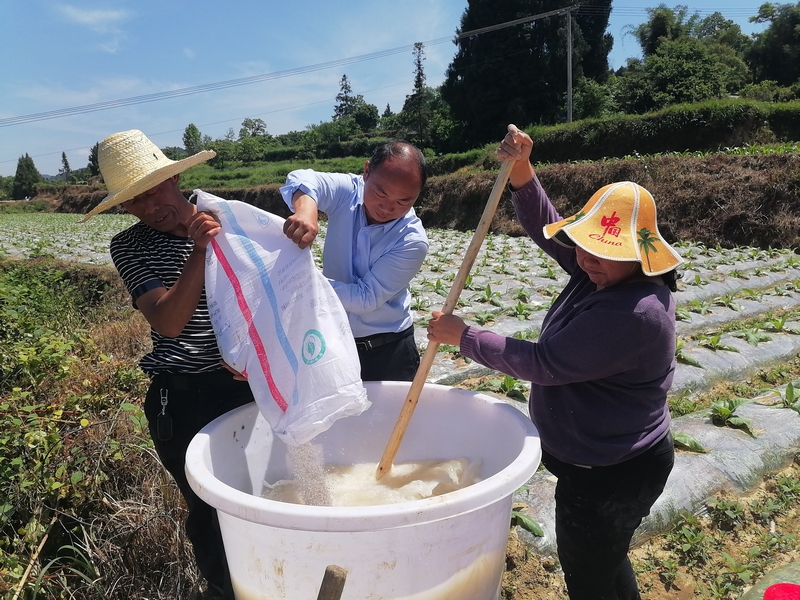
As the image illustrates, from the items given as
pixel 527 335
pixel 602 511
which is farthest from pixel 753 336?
pixel 602 511

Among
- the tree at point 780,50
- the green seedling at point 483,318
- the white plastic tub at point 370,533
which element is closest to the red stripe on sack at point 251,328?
the white plastic tub at point 370,533

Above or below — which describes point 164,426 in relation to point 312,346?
below

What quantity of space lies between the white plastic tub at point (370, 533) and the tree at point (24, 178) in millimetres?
77273

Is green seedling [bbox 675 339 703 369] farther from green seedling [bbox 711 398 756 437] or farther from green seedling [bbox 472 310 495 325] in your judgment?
green seedling [bbox 472 310 495 325]

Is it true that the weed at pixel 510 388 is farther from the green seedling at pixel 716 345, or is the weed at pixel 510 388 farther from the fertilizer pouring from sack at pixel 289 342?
the fertilizer pouring from sack at pixel 289 342

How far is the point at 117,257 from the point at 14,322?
327 cm

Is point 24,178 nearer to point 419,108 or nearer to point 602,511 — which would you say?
point 419,108

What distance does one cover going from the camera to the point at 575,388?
1678mm

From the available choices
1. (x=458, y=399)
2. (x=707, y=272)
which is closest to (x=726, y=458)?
(x=458, y=399)

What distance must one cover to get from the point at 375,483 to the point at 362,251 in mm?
831

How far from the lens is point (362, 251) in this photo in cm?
Result: 207

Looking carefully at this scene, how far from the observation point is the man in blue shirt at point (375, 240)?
1.93 m

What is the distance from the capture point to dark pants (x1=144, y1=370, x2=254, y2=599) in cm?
184

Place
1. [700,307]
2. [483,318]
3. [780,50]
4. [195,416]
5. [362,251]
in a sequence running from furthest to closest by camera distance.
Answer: [780,50] → [700,307] → [483,318] → [362,251] → [195,416]
